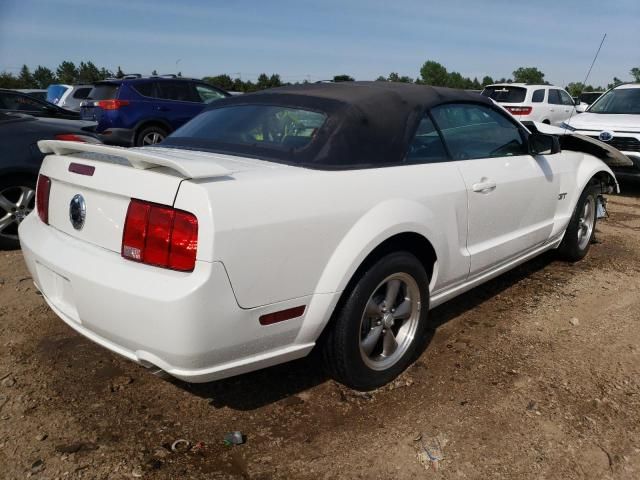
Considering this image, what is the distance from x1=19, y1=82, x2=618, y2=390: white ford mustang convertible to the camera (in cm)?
202

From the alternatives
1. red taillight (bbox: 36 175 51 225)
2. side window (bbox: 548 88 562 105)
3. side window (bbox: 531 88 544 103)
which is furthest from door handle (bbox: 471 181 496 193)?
side window (bbox: 548 88 562 105)

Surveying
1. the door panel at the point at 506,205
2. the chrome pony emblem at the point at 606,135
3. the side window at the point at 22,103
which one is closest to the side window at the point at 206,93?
the side window at the point at 22,103

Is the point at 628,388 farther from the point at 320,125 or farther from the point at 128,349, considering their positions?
the point at 128,349

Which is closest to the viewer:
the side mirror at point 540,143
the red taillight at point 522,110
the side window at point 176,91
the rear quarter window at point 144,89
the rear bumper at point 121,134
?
the side mirror at point 540,143

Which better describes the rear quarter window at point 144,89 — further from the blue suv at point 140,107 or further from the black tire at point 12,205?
the black tire at point 12,205

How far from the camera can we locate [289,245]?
2166 millimetres

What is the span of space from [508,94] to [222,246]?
14149 millimetres

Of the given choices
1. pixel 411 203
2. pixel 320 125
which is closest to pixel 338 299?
pixel 411 203

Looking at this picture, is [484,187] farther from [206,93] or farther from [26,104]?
[26,104]

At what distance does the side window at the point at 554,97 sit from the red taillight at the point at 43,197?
48.3 ft

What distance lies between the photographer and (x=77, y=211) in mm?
2400

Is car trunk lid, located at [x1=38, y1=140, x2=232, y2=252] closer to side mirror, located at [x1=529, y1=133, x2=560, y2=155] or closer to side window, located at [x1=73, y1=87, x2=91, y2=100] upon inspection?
side mirror, located at [x1=529, y1=133, x2=560, y2=155]

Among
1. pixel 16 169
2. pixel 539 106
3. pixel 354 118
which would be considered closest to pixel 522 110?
pixel 539 106

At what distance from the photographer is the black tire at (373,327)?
249 cm
